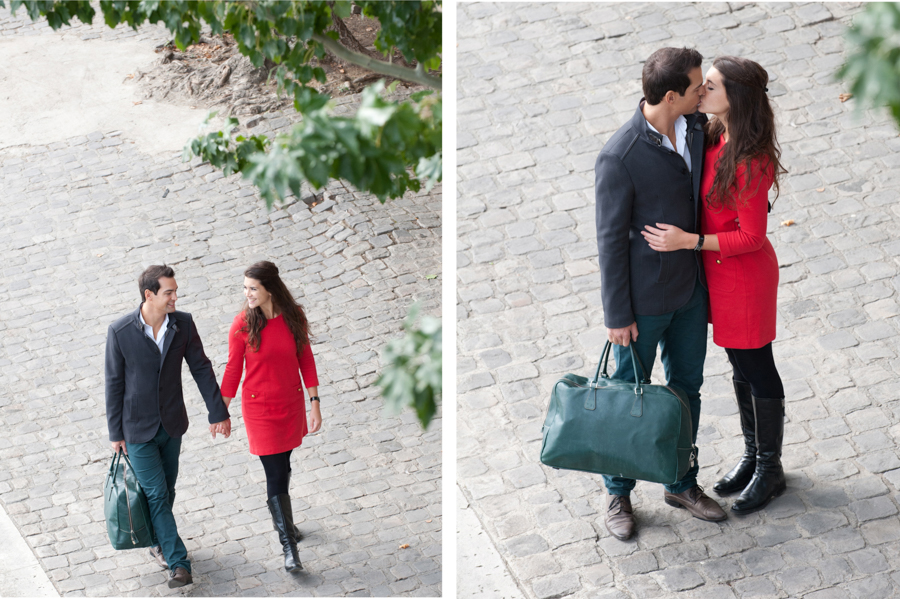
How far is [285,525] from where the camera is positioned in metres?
5.55

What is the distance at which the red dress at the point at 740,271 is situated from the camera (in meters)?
4.33


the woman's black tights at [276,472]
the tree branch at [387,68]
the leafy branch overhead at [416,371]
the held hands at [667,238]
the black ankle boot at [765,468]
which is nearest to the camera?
the leafy branch overhead at [416,371]

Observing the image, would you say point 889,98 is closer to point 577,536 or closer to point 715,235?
point 715,235

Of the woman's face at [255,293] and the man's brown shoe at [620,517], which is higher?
the woman's face at [255,293]

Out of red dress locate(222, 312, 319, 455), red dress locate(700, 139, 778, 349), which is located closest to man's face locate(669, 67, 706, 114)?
red dress locate(700, 139, 778, 349)

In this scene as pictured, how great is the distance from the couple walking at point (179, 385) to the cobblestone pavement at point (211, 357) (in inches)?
19.1

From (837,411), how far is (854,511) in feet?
2.62

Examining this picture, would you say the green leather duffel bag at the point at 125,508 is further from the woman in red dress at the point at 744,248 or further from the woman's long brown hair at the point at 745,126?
the woman's long brown hair at the point at 745,126

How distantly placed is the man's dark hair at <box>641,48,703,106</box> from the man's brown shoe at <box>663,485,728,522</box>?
6.76ft

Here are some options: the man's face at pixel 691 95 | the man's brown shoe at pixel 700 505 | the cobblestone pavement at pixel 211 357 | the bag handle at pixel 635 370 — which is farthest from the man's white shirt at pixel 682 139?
the cobblestone pavement at pixel 211 357

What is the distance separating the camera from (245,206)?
30.0 feet

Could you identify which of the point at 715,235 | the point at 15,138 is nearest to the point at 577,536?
the point at 715,235

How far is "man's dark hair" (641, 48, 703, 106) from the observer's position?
13.5 feet

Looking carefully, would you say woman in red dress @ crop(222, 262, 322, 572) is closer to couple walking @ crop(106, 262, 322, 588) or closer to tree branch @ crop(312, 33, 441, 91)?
couple walking @ crop(106, 262, 322, 588)
